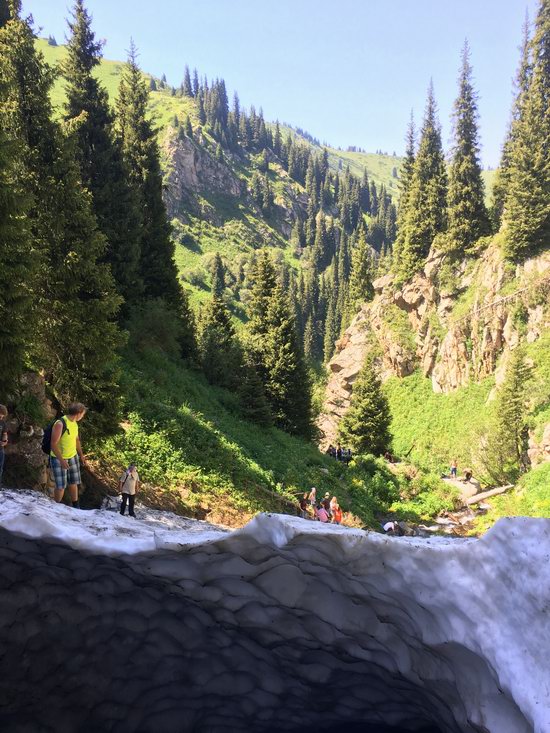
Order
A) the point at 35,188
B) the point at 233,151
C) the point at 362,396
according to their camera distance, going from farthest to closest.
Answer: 1. the point at 233,151
2. the point at 362,396
3. the point at 35,188

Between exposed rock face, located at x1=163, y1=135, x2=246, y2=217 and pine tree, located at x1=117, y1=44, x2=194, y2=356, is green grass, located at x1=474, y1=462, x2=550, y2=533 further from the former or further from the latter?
exposed rock face, located at x1=163, y1=135, x2=246, y2=217

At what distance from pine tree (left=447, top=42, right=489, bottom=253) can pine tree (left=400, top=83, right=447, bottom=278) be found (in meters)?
3.90

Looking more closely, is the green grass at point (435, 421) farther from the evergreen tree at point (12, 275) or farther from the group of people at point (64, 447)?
the evergreen tree at point (12, 275)

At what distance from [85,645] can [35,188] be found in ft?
32.7

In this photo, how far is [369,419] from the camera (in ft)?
107

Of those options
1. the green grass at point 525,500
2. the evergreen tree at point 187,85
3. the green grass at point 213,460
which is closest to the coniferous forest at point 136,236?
the green grass at point 213,460

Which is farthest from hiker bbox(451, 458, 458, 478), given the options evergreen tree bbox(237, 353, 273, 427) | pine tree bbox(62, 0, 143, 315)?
pine tree bbox(62, 0, 143, 315)

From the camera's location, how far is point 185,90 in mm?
166125

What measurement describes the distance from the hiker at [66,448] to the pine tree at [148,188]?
20868 millimetres

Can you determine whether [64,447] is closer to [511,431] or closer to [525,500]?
[525,500]

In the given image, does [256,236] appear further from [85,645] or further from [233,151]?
[85,645]

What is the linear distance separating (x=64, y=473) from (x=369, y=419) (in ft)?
89.7

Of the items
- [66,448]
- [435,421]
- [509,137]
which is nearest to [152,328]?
[66,448]

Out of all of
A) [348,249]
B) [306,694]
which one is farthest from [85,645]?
[348,249]
